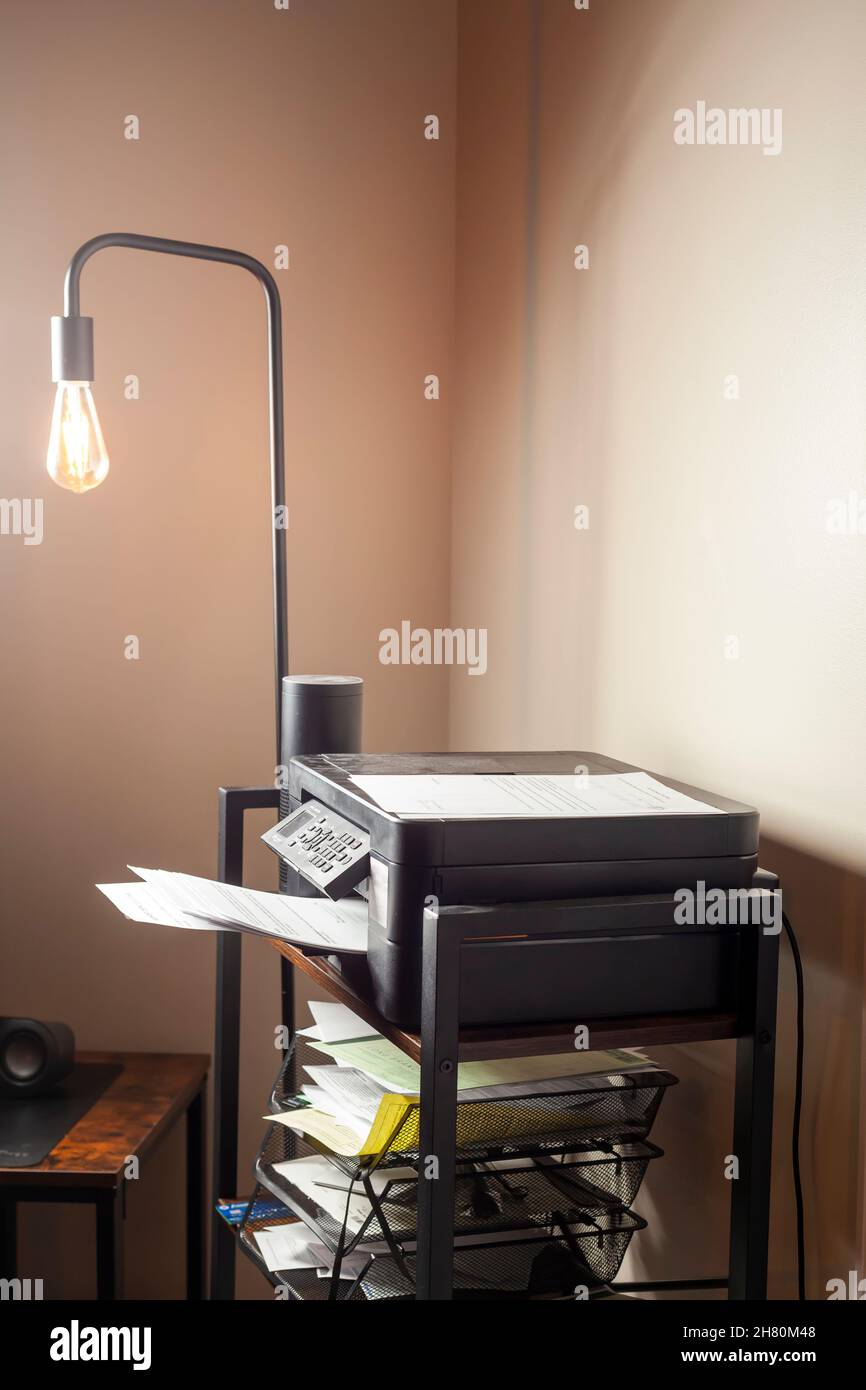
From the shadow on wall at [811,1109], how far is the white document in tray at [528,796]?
137 mm

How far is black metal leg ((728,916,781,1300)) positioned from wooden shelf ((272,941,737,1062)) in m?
0.03

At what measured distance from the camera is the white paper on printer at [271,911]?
1.14 metres

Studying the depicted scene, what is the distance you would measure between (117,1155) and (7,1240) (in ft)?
0.99

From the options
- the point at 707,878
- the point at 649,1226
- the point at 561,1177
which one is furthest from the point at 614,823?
the point at 649,1226

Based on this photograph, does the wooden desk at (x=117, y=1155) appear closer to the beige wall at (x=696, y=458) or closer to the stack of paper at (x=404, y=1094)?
the stack of paper at (x=404, y=1094)

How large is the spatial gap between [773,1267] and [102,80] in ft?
6.72

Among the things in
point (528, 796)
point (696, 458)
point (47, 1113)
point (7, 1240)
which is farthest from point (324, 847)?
point (7, 1240)

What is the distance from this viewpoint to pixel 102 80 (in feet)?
7.27

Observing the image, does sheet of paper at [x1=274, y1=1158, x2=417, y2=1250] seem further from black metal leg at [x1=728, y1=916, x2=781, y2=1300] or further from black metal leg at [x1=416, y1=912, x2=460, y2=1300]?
black metal leg at [x1=728, y1=916, x2=781, y2=1300]

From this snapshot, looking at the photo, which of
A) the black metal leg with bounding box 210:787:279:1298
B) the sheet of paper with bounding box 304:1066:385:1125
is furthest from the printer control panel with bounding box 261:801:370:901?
the black metal leg with bounding box 210:787:279:1298

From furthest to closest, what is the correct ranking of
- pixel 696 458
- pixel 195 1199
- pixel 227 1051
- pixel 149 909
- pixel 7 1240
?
pixel 195 1199 → pixel 7 1240 → pixel 227 1051 → pixel 696 458 → pixel 149 909

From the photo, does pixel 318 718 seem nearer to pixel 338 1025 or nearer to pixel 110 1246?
pixel 338 1025

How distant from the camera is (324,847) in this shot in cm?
126

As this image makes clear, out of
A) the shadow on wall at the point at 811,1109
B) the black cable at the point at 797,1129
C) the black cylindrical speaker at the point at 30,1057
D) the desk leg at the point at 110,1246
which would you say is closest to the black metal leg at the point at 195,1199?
the black cylindrical speaker at the point at 30,1057
